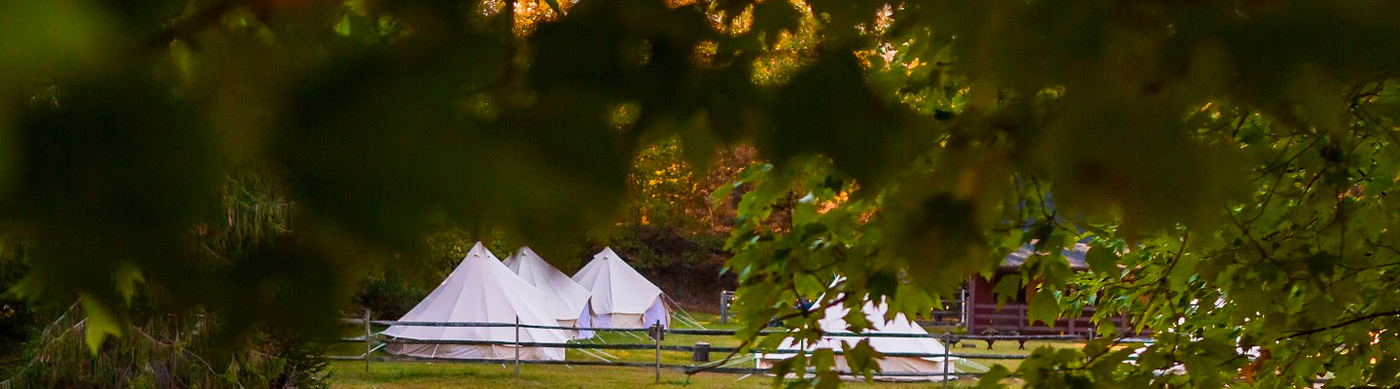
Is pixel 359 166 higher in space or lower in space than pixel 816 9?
lower

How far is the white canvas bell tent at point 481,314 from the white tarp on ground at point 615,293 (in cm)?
241

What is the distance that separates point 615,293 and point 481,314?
3428mm

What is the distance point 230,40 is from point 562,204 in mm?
239

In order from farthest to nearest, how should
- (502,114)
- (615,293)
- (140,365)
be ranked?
(615,293), (140,365), (502,114)

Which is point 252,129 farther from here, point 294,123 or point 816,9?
point 816,9

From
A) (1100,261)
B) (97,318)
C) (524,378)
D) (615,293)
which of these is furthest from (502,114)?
(615,293)

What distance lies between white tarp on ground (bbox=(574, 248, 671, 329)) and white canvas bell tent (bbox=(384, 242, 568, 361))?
95.1 inches

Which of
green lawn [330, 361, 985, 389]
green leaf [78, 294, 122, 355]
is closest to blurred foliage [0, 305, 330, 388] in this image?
green lawn [330, 361, 985, 389]

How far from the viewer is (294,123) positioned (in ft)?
2.44

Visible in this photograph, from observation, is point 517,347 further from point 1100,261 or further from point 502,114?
point 502,114

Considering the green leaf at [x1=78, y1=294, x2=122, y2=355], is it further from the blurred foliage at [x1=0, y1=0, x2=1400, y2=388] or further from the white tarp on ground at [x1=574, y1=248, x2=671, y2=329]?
the white tarp on ground at [x1=574, y1=248, x2=671, y2=329]

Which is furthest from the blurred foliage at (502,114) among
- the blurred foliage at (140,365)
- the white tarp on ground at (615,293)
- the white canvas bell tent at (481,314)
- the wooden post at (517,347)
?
the white tarp on ground at (615,293)

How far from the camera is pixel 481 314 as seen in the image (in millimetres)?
13078

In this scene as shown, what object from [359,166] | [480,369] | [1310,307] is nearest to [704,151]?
[359,166]
